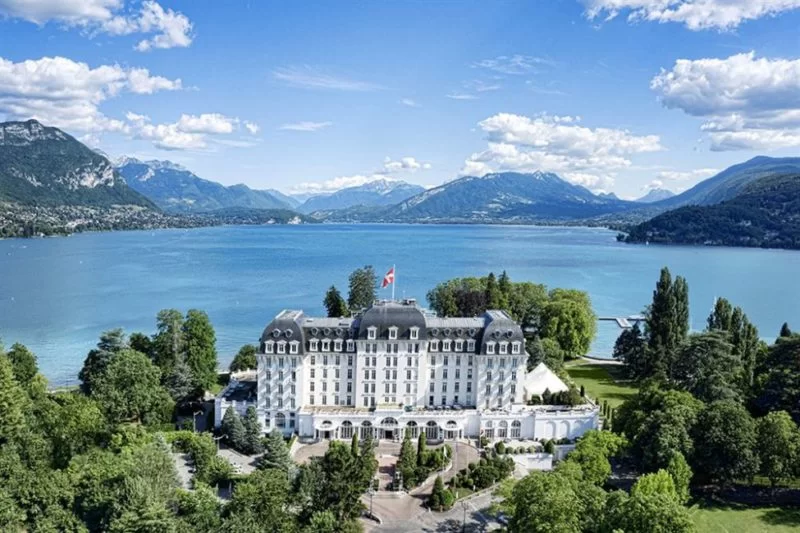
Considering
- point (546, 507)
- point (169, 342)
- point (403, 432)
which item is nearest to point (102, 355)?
point (169, 342)

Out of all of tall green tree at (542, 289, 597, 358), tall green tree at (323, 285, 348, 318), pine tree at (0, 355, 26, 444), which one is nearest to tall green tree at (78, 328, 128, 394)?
pine tree at (0, 355, 26, 444)

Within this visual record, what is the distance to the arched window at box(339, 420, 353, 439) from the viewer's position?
5291 centimetres

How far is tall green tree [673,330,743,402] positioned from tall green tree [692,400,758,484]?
906 centimetres

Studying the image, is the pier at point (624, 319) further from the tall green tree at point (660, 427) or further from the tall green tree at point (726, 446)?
the tall green tree at point (726, 446)

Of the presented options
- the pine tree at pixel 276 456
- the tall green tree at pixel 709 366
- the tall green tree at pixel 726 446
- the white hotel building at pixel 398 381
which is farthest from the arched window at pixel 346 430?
the tall green tree at pixel 709 366

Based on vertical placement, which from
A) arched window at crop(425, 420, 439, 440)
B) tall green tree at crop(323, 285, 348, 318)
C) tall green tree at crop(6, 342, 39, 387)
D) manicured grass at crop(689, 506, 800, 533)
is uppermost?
tall green tree at crop(323, 285, 348, 318)

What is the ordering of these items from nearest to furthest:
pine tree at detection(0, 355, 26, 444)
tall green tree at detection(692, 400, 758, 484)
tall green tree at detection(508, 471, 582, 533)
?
tall green tree at detection(508, 471, 582, 533) → tall green tree at detection(692, 400, 758, 484) → pine tree at detection(0, 355, 26, 444)

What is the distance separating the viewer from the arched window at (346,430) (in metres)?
52.9

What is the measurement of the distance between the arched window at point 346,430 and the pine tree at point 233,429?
27.0 ft

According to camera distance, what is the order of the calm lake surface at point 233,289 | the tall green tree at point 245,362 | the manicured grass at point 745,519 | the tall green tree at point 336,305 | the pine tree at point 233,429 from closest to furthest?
the manicured grass at point 745,519
the pine tree at point 233,429
the tall green tree at point 245,362
the tall green tree at point 336,305
the calm lake surface at point 233,289

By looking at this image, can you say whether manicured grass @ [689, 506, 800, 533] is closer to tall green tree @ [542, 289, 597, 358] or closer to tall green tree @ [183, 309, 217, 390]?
tall green tree @ [542, 289, 597, 358]

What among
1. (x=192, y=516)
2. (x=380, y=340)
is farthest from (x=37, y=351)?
(x=192, y=516)

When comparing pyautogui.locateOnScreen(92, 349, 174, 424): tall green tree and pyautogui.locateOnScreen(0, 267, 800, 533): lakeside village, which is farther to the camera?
pyautogui.locateOnScreen(92, 349, 174, 424): tall green tree

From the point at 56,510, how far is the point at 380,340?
27.1 metres
